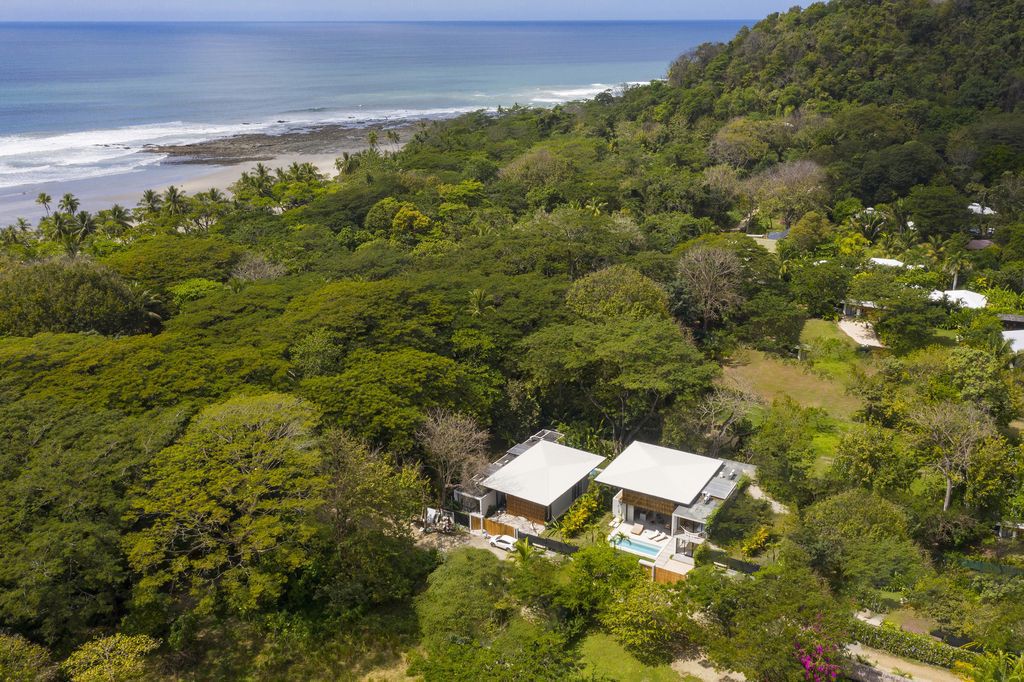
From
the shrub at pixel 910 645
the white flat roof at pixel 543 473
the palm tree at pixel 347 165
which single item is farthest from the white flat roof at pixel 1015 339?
the palm tree at pixel 347 165

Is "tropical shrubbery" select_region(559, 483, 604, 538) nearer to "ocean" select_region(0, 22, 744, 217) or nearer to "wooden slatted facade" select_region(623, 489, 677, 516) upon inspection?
"wooden slatted facade" select_region(623, 489, 677, 516)

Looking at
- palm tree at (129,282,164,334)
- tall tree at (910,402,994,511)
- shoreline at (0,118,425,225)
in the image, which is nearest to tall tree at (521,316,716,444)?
tall tree at (910,402,994,511)

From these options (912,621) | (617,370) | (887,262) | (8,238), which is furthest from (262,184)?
(912,621)

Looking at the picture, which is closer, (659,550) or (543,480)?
(659,550)

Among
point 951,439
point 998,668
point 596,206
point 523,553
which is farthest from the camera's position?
point 596,206

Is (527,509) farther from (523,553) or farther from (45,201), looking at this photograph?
(45,201)

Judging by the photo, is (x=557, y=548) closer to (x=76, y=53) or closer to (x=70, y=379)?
(x=70, y=379)
